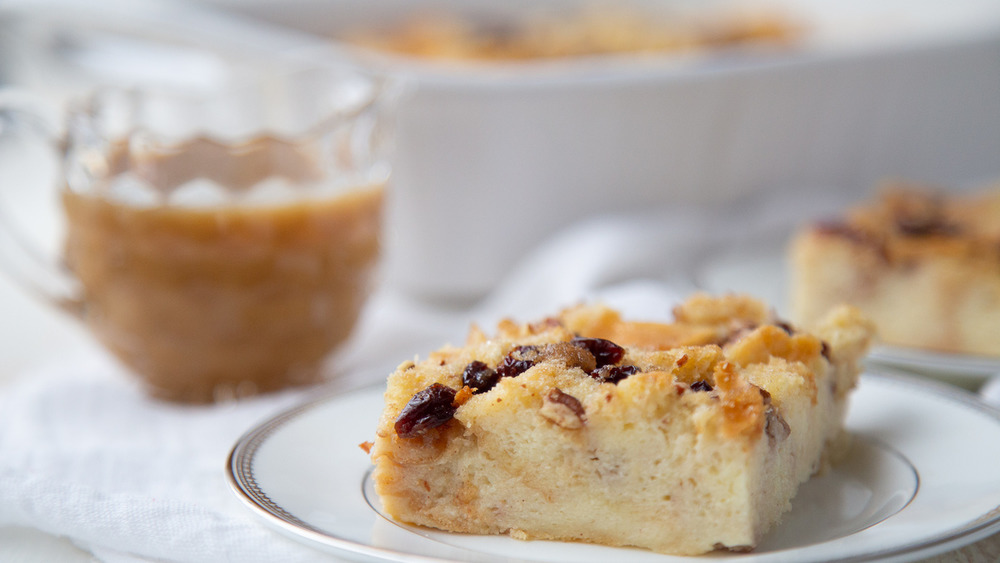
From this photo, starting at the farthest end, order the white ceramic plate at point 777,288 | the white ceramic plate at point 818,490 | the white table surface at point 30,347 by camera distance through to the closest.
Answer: the white ceramic plate at point 777,288, the white table surface at point 30,347, the white ceramic plate at point 818,490

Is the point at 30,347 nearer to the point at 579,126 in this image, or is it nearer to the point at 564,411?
the point at 579,126

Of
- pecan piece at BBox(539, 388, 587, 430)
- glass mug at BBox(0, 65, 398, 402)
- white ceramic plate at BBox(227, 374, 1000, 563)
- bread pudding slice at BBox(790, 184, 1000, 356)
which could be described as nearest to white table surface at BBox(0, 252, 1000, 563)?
white ceramic plate at BBox(227, 374, 1000, 563)

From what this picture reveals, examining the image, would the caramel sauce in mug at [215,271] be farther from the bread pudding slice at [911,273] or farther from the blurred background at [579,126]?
the bread pudding slice at [911,273]

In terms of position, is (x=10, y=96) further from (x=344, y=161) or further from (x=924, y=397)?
(x=924, y=397)

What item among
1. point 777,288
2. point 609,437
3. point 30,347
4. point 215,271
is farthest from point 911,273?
point 30,347

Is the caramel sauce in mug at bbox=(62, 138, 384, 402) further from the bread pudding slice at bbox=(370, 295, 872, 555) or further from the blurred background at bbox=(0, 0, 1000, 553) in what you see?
the bread pudding slice at bbox=(370, 295, 872, 555)

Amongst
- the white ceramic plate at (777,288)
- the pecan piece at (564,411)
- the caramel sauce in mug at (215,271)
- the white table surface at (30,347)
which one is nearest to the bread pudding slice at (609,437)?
the pecan piece at (564,411)
